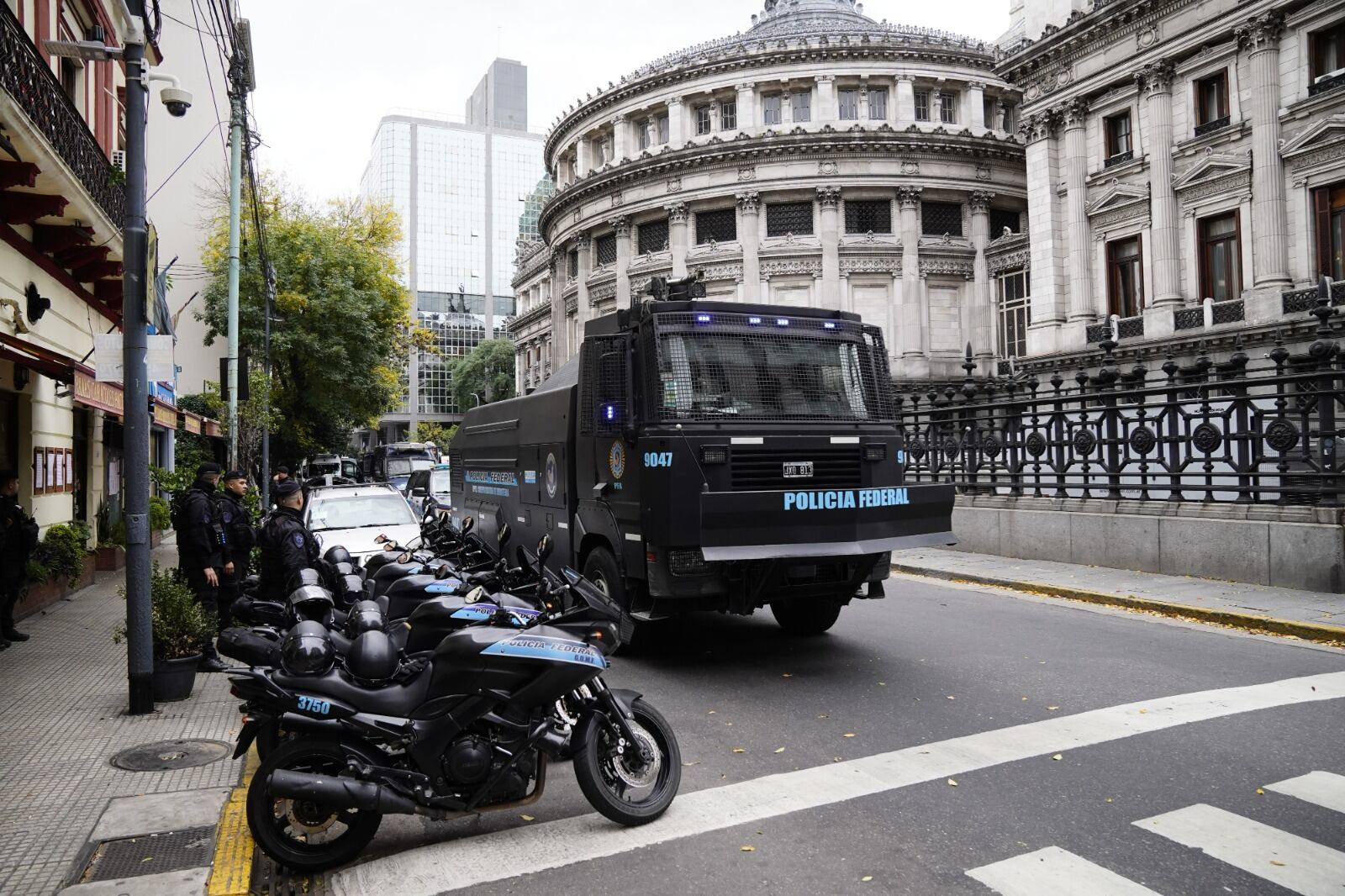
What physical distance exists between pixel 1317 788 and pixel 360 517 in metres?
11.6

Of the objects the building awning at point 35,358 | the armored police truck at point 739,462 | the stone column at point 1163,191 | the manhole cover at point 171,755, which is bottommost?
the manhole cover at point 171,755

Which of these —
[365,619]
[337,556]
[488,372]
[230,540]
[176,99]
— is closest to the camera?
[365,619]

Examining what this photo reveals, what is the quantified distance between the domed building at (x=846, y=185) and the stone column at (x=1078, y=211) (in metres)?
12.8

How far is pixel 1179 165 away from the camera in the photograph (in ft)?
104

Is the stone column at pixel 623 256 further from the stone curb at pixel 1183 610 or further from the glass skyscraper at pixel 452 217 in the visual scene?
the glass skyscraper at pixel 452 217

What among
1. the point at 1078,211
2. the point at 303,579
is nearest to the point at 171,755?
the point at 303,579

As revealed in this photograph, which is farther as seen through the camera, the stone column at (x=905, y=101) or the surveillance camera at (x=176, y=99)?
the stone column at (x=905, y=101)

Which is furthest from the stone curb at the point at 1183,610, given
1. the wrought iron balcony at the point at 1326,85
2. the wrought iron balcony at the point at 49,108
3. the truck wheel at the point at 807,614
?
the wrought iron balcony at the point at 1326,85

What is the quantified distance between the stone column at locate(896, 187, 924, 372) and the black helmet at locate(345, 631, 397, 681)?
158 ft

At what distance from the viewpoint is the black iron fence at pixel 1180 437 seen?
10.6 metres

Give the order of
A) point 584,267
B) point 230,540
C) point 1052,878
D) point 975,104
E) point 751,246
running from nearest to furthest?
point 1052,878
point 230,540
point 751,246
point 975,104
point 584,267

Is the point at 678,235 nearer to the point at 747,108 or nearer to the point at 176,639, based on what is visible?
the point at 747,108

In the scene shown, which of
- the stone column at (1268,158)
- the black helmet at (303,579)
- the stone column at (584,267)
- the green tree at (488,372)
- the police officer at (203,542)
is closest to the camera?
the black helmet at (303,579)

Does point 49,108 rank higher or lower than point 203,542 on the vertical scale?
higher
